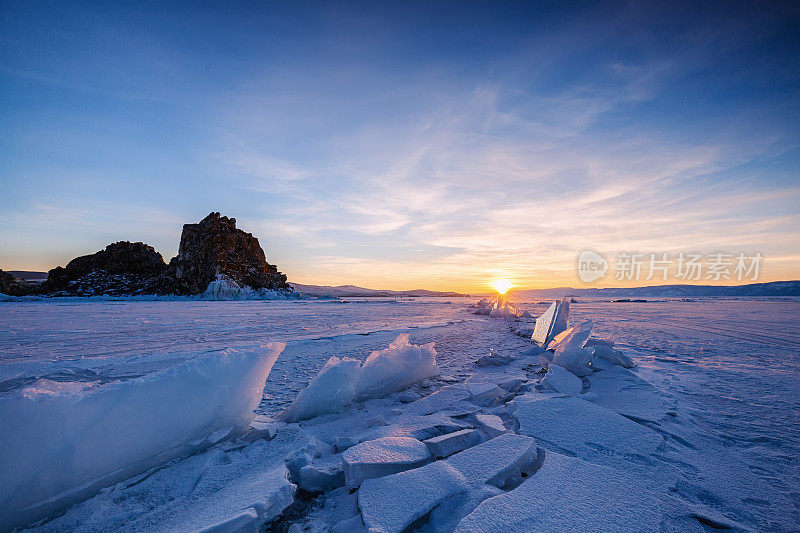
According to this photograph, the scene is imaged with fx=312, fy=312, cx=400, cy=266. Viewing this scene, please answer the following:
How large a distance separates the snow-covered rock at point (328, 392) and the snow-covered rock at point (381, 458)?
32.6 inches

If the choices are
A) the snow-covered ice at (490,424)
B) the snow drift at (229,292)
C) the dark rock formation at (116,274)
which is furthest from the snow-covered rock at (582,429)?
the dark rock formation at (116,274)

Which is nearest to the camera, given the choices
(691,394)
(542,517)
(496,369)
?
(542,517)

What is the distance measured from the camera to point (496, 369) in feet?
12.2

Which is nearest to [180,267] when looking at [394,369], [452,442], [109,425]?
[394,369]

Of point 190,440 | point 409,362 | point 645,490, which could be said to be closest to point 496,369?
point 409,362

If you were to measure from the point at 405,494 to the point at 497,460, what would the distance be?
47 centimetres

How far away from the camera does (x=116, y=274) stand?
117 feet

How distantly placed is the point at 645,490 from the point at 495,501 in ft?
2.17

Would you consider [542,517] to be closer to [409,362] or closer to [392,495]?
[392,495]

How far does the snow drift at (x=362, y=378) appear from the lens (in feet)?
7.55

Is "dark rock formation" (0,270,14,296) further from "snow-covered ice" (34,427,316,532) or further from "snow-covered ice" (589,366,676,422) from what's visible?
"snow-covered ice" (589,366,676,422)

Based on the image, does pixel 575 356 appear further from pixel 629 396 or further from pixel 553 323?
Answer: pixel 553 323

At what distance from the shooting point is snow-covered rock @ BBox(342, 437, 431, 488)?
1.40 metres

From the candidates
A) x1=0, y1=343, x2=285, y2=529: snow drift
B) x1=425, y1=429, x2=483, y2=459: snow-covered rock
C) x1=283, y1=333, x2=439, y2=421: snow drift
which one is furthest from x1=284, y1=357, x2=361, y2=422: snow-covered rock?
x1=425, y1=429, x2=483, y2=459: snow-covered rock
